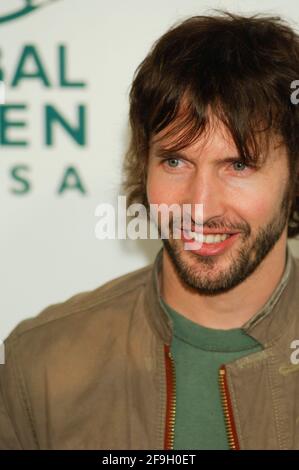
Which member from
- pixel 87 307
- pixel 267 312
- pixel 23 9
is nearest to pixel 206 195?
pixel 267 312

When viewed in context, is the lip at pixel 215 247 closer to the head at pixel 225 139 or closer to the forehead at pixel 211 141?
the head at pixel 225 139

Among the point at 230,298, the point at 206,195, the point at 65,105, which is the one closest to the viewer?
the point at 206,195

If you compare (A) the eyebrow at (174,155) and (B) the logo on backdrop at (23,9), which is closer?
(A) the eyebrow at (174,155)

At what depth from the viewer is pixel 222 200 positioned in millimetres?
1430

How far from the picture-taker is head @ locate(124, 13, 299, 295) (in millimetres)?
1419

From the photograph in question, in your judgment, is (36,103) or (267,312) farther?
(36,103)

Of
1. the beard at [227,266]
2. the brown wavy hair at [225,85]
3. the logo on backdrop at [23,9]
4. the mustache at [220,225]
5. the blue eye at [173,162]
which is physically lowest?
the beard at [227,266]

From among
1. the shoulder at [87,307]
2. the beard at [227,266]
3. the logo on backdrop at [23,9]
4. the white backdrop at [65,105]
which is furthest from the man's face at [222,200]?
the logo on backdrop at [23,9]

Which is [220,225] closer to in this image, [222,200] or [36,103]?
[222,200]

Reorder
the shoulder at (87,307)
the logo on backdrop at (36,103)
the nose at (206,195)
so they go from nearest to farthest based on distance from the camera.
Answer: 1. the nose at (206,195)
2. the shoulder at (87,307)
3. the logo on backdrop at (36,103)

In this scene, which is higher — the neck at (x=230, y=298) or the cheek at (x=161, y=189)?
the cheek at (x=161, y=189)

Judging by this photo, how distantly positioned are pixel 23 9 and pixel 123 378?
0.92m

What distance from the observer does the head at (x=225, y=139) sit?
142cm

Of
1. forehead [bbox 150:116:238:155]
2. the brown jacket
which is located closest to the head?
forehead [bbox 150:116:238:155]
